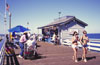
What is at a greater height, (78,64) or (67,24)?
(67,24)

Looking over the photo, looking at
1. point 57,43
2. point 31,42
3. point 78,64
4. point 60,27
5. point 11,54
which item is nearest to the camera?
point 78,64

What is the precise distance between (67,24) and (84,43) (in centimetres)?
1330

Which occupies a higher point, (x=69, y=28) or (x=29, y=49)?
(x=69, y=28)

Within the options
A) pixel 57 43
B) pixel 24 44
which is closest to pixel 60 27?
pixel 57 43

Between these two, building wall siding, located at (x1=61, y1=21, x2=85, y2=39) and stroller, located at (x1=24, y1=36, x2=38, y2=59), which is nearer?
stroller, located at (x1=24, y1=36, x2=38, y2=59)

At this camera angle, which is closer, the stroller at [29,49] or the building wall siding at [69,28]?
the stroller at [29,49]

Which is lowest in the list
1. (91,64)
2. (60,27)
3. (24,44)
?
(91,64)

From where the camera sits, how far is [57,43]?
19.8 meters

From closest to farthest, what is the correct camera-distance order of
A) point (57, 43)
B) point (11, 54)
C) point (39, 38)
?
point (11, 54) → point (57, 43) → point (39, 38)

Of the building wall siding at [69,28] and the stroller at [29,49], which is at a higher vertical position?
the building wall siding at [69,28]

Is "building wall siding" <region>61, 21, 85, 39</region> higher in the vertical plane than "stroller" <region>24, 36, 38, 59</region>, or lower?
higher

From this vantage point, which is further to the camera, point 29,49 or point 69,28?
point 69,28

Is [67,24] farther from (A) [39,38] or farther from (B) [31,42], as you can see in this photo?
(B) [31,42]

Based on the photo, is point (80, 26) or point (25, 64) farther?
point (80, 26)
